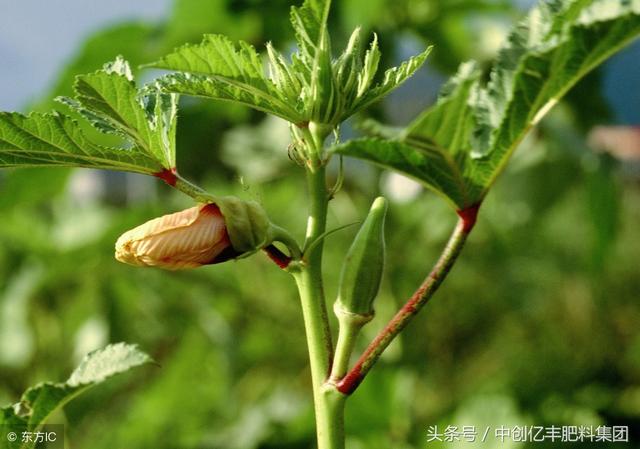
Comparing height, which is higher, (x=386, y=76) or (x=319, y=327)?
(x=386, y=76)

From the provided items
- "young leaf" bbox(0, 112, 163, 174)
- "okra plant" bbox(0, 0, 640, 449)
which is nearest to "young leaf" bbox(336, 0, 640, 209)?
"okra plant" bbox(0, 0, 640, 449)

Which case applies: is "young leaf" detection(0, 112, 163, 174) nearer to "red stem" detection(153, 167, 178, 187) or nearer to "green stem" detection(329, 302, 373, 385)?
"red stem" detection(153, 167, 178, 187)

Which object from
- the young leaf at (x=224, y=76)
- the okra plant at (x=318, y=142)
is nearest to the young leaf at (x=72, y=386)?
the okra plant at (x=318, y=142)

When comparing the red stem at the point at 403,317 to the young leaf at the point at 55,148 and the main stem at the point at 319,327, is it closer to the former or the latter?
the main stem at the point at 319,327

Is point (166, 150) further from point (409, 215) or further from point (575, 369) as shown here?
point (575, 369)

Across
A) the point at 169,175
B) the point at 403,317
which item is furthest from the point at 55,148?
the point at 403,317

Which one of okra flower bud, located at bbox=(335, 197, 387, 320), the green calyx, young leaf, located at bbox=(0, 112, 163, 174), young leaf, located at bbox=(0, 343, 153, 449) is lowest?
young leaf, located at bbox=(0, 343, 153, 449)

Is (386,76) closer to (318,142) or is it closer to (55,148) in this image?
(318,142)

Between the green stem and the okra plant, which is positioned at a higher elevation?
the okra plant
